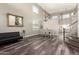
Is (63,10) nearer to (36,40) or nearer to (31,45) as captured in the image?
(36,40)

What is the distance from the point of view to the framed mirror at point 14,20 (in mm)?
2715

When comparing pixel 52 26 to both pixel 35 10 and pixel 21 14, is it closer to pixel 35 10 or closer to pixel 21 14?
pixel 35 10

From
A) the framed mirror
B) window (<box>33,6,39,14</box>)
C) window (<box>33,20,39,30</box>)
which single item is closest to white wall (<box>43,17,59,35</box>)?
window (<box>33,20,39,30</box>)

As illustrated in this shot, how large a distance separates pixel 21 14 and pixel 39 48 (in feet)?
3.71

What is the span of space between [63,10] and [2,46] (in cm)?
195

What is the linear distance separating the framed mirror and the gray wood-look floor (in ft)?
1.75

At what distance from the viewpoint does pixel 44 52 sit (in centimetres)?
256

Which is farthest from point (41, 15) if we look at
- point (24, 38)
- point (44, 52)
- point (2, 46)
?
point (2, 46)

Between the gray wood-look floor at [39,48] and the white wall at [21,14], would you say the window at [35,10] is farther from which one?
the gray wood-look floor at [39,48]

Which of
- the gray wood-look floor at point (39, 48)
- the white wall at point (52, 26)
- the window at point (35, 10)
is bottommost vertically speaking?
the gray wood-look floor at point (39, 48)

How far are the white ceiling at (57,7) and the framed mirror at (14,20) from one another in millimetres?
744

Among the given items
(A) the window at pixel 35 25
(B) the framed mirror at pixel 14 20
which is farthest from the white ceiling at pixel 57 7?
(B) the framed mirror at pixel 14 20

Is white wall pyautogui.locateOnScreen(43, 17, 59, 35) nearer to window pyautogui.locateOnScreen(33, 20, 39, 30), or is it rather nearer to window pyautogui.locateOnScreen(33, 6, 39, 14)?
window pyautogui.locateOnScreen(33, 20, 39, 30)

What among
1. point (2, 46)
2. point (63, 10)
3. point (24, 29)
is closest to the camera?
point (2, 46)
